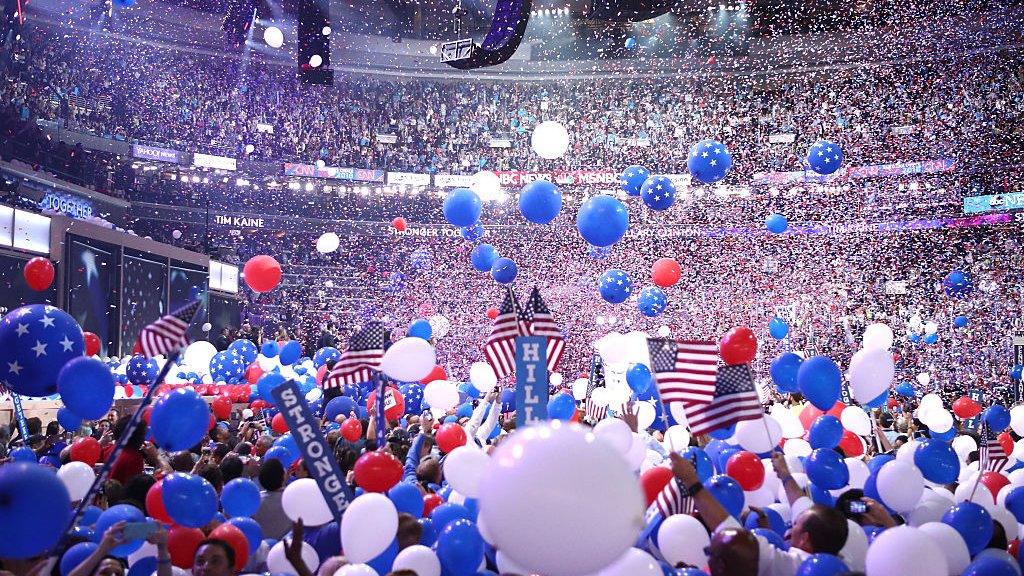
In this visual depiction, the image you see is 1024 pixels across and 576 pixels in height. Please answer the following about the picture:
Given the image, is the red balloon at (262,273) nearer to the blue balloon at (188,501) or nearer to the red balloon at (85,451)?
the red balloon at (85,451)

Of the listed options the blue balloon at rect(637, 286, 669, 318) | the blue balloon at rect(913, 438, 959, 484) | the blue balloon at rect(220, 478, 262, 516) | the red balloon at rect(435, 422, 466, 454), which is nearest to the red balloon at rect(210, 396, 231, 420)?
the red balloon at rect(435, 422, 466, 454)

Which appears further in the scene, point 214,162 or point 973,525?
point 214,162

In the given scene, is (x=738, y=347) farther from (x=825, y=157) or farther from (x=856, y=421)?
(x=825, y=157)

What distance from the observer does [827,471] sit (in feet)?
14.5

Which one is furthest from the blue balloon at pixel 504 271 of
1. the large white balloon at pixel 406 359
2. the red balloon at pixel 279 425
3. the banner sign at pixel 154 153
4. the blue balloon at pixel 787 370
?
the banner sign at pixel 154 153

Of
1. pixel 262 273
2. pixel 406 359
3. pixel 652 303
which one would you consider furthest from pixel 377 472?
pixel 652 303

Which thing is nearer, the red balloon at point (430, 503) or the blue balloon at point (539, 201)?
the red balloon at point (430, 503)

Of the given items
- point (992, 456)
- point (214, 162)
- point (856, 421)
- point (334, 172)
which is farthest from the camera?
point (334, 172)

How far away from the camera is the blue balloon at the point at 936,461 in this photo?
4.66 m

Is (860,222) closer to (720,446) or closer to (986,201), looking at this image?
(986,201)

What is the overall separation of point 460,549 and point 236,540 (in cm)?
90

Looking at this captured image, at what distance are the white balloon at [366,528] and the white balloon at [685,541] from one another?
110 cm

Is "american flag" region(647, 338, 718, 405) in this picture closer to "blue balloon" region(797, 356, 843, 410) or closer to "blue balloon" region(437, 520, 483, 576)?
"blue balloon" region(797, 356, 843, 410)

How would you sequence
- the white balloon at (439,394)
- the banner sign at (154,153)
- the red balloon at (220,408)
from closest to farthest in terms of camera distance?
the white balloon at (439,394) → the red balloon at (220,408) → the banner sign at (154,153)
